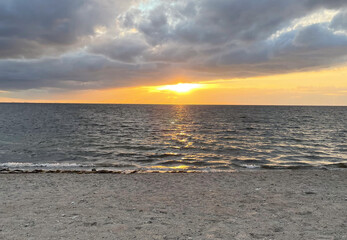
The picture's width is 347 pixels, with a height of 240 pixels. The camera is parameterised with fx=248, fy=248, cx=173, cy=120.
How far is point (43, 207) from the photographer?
888cm

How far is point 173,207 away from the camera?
352 inches

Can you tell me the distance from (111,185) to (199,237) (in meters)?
7.00

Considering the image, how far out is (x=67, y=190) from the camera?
37.2 ft

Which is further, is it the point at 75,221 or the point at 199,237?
the point at 75,221

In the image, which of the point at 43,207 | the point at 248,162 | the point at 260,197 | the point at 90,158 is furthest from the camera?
the point at 90,158

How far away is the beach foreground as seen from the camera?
6.80 metres

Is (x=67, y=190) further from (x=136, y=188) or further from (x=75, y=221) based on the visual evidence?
(x=75, y=221)

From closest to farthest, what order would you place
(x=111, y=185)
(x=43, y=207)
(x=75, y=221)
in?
(x=75, y=221) → (x=43, y=207) → (x=111, y=185)

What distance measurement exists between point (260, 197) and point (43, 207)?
27.4ft

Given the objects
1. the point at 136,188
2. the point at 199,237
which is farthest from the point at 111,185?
the point at 199,237

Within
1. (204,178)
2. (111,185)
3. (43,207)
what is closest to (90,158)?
(111,185)

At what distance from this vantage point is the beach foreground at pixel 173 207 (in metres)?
6.80

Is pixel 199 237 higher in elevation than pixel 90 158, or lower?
higher

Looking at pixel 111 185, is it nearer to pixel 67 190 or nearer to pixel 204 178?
pixel 67 190
